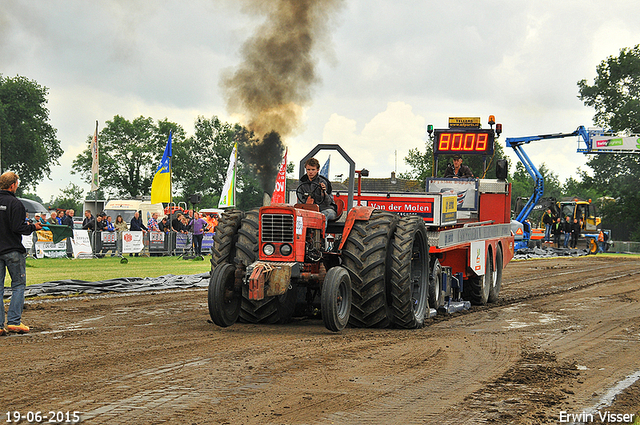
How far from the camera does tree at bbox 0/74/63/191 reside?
68375mm

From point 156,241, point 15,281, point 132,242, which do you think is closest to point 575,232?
point 156,241

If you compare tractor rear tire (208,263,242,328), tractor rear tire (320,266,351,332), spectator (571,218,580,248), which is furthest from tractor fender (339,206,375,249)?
spectator (571,218,580,248)

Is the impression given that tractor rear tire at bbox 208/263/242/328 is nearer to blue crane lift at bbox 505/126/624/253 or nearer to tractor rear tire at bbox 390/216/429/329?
tractor rear tire at bbox 390/216/429/329

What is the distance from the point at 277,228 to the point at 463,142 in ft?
23.9

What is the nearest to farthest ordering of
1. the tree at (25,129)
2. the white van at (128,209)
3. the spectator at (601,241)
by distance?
1. the white van at (128,209)
2. the spectator at (601,241)
3. the tree at (25,129)

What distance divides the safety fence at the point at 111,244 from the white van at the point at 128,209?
12.5 meters

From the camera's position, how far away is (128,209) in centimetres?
3959

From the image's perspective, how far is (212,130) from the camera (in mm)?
77438

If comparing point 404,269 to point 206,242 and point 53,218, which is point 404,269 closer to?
point 53,218

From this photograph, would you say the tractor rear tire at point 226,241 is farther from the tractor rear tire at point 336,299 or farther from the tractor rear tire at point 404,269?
the tractor rear tire at point 404,269

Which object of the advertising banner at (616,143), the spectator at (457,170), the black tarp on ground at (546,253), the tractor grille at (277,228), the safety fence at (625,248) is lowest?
the safety fence at (625,248)

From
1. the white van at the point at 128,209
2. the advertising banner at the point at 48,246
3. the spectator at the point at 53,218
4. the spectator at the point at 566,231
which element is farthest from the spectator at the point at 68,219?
the spectator at the point at 566,231

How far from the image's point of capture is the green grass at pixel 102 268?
53.7 ft

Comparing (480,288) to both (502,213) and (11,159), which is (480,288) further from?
(11,159)
